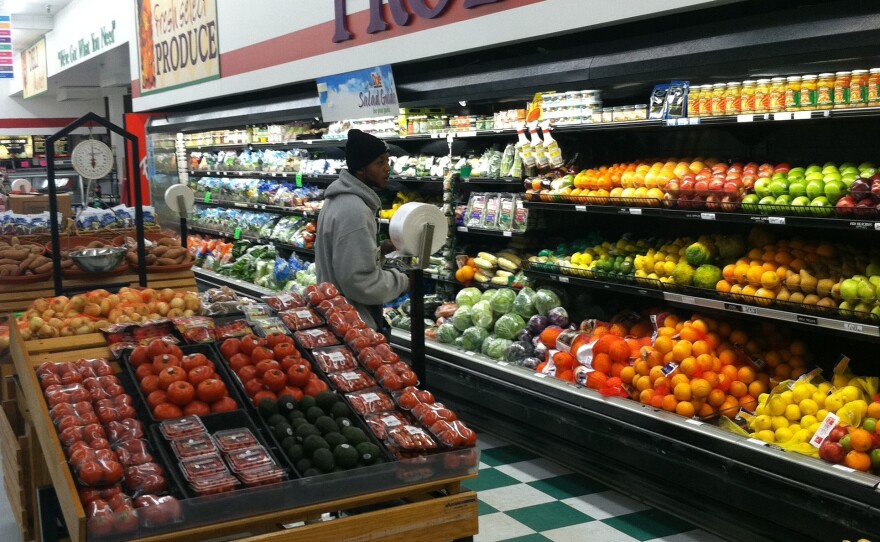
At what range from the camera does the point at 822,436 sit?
11.8ft

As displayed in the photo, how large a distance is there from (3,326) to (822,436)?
4442 mm

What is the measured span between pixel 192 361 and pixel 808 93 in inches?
111

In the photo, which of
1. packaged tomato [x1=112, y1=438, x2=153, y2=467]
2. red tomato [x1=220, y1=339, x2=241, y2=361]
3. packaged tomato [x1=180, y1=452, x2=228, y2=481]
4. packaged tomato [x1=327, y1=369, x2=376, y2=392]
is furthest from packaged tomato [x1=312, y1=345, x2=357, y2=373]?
packaged tomato [x1=112, y1=438, x2=153, y2=467]

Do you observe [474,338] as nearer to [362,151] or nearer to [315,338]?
[362,151]

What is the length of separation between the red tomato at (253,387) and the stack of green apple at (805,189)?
241 centimetres

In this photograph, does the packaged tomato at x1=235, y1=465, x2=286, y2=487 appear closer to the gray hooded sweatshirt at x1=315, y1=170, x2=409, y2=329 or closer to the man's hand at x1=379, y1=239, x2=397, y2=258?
the gray hooded sweatshirt at x1=315, y1=170, x2=409, y2=329

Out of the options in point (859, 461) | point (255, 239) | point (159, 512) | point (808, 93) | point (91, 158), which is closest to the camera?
point (159, 512)

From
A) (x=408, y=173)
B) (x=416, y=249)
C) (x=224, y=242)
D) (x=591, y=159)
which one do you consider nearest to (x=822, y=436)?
(x=416, y=249)

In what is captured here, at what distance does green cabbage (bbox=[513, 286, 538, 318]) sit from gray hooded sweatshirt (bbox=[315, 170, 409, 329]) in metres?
1.49

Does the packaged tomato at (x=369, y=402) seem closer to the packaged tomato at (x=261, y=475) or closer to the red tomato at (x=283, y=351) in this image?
the red tomato at (x=283, y=351)

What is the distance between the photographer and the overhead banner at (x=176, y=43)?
991 cm

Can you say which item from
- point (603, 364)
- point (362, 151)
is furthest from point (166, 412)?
point (603, 364)

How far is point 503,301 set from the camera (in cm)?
579

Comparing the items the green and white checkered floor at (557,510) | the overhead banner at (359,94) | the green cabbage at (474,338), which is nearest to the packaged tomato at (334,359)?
the green and white checkered floor at (557,510)
